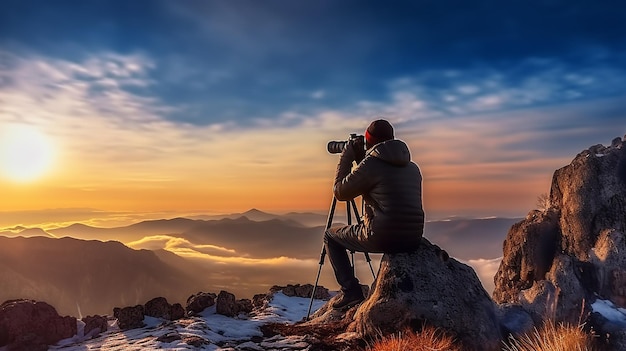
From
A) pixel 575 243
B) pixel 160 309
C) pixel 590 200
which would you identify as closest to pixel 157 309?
pixel 160 309

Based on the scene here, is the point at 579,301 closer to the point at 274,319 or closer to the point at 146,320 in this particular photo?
the point at 274,319

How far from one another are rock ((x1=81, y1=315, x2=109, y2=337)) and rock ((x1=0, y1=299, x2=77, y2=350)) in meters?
0.33

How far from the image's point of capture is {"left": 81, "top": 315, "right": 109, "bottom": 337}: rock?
1238cm

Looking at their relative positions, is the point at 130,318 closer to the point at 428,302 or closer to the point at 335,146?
the point at 335,146

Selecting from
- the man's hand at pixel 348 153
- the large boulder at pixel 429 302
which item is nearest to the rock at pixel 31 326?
the large boulder at pixel 429 302

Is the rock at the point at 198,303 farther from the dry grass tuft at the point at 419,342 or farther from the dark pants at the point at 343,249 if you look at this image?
the dry grass tuft at the point at 419,342

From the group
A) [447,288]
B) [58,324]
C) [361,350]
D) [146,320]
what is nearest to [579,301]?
[447,288]

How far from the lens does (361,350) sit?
331 inches

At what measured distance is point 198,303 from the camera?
1344 centimetres

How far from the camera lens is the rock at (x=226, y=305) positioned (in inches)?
521

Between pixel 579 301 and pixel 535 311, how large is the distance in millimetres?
2203

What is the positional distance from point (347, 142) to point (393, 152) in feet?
4.87

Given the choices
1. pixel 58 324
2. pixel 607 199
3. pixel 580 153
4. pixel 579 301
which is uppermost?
pixel 580 153

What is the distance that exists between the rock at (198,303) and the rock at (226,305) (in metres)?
0.37
